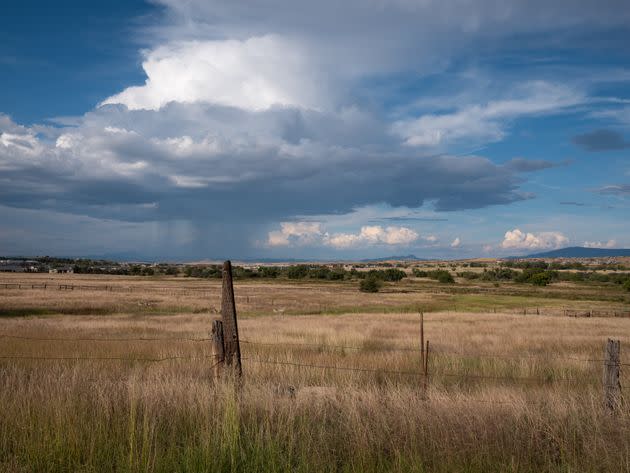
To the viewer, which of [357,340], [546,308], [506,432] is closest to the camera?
[506,432]

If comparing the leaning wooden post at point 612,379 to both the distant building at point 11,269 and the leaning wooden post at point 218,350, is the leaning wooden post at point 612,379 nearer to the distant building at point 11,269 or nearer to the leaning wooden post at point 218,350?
the leaning wooden post at point 218,350

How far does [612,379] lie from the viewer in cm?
725

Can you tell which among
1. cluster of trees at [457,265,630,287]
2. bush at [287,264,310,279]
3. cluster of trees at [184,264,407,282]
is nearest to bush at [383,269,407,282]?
cluster of trees at [184,264,407,282]

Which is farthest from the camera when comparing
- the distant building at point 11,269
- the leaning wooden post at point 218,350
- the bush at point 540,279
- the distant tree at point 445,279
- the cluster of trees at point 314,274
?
the distant building at point 11,269

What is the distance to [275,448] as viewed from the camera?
16.5ft

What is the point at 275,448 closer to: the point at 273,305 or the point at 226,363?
the point at 226,363

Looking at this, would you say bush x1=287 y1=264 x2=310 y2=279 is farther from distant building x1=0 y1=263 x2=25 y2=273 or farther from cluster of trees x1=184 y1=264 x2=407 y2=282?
distant building x1=0 y1=263 x2=25 y2=273

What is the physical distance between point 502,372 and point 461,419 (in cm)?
827

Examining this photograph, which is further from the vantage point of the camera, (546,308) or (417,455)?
(546,308)

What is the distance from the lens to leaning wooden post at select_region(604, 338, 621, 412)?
713cm

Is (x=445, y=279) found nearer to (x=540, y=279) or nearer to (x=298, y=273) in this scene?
(x=540, y=279)

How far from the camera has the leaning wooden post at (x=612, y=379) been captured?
7.13m

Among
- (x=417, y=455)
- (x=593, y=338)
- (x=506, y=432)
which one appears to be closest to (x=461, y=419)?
(x=506, y=432)

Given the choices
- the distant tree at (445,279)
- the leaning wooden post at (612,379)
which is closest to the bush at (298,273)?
the distant tree at (445,279)
